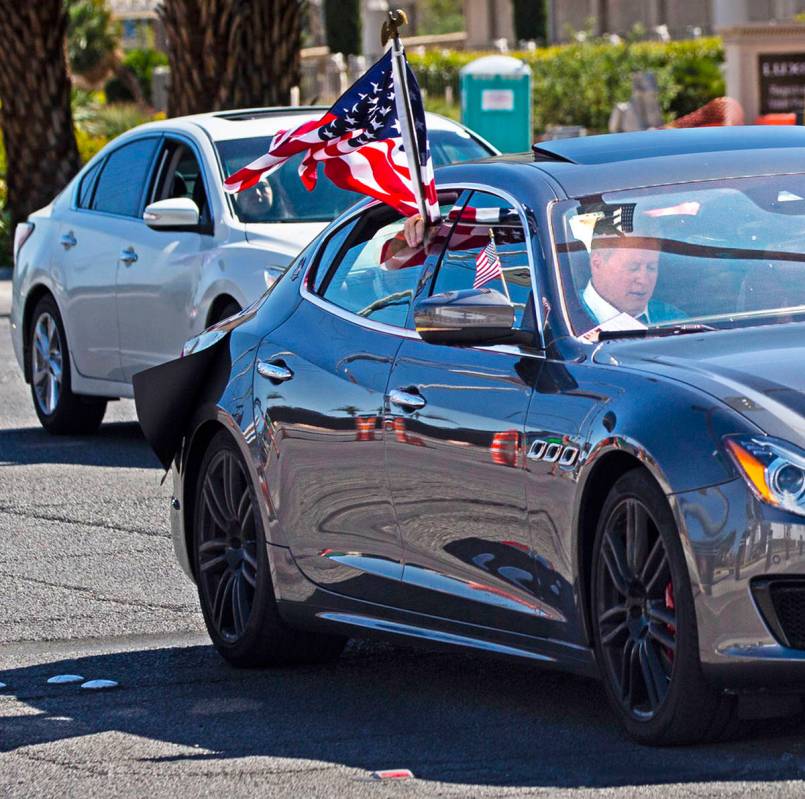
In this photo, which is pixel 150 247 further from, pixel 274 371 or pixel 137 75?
pixel 137 75

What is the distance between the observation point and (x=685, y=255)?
5.98 m

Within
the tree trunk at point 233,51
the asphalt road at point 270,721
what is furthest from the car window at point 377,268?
the tree trunk at point 233,51

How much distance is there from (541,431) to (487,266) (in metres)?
0.79

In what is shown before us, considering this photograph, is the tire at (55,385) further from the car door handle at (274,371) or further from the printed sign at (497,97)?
the printed sign at (497,97)

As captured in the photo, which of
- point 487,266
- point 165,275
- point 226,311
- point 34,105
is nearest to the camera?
point 487,266

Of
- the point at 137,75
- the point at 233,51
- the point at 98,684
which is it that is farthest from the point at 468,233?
the point at 137,75

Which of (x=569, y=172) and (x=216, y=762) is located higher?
(x=569, y=172)

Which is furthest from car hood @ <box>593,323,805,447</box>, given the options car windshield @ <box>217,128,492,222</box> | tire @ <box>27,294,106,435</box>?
tire @ <box>27,294,106,435</box>

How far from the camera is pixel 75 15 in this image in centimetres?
6544

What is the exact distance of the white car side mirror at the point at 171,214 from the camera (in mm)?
11555

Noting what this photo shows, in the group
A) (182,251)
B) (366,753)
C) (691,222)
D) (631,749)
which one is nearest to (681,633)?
(631,749)

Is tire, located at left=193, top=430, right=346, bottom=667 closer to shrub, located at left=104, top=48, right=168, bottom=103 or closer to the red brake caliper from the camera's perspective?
the red brake caliper

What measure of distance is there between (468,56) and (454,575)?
6012cm

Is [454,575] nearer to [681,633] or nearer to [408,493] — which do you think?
[408,493]
